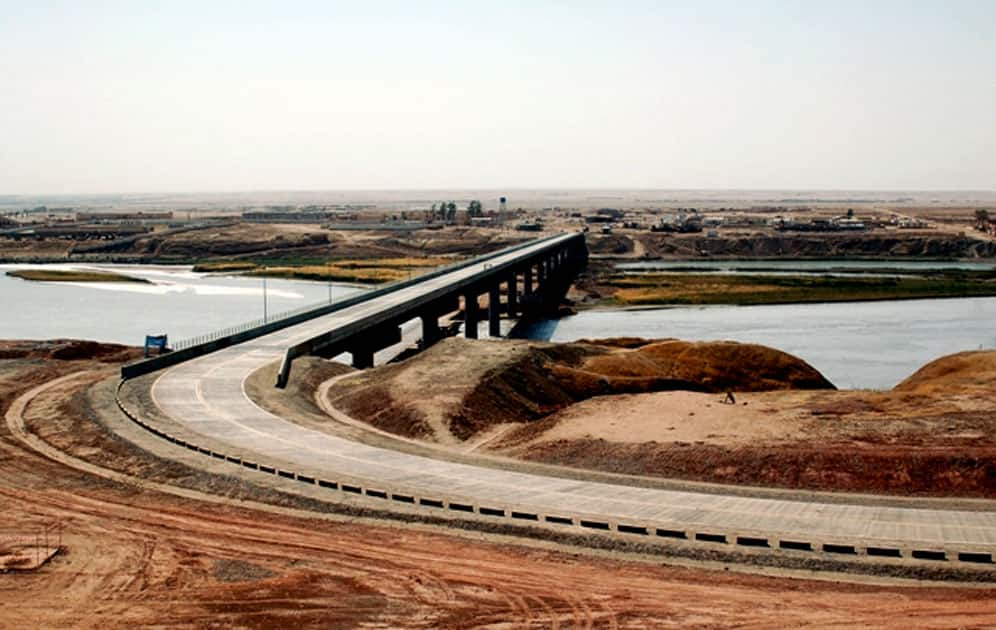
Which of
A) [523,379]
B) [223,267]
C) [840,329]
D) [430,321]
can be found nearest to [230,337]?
[523,379]

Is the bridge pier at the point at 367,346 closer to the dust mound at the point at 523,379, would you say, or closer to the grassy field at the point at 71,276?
the dust mound at the point at 523,379

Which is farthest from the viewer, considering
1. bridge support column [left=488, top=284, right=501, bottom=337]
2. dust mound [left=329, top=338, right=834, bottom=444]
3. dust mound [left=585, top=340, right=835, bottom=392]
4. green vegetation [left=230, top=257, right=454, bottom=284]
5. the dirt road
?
green vegetation [left=230, top=257, right=454, bottom=284]

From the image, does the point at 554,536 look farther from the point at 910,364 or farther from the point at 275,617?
the point at 910,364

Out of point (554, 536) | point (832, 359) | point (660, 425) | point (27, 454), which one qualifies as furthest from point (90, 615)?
point (832, 359)

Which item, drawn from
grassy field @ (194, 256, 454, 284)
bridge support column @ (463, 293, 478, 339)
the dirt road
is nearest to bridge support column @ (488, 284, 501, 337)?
bridge support column @ (463, 293, 478, 339)

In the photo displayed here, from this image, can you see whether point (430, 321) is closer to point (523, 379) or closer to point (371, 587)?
point (523, 379)

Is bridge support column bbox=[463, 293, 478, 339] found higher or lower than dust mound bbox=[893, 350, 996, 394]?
lower

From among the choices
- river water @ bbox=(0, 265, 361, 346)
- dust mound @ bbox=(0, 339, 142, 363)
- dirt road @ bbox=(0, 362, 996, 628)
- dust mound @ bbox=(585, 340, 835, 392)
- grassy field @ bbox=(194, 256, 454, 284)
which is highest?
dirt road @ bbox=(0, 362, 996, 628)

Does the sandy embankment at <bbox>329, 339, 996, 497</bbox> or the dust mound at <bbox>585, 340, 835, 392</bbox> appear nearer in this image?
the sandy embankment at <bbox>329, 339, 996, 497</bbox>

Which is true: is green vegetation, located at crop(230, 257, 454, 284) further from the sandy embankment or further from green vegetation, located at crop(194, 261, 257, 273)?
the sandy embankment
